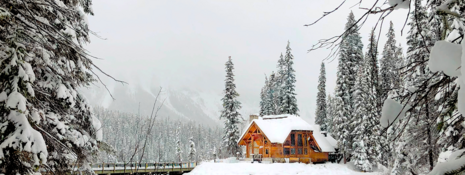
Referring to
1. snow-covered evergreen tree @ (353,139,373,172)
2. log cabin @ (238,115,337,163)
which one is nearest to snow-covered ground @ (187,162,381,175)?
snow-covered evergreen tree @ (353,139,373,172)

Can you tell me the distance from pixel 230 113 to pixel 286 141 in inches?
305

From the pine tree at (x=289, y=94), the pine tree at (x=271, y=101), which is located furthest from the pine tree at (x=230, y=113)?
the pine tree at (x=271, y=101)

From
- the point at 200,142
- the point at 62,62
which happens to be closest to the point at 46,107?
the point at 62,62

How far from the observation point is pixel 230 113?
34.7m

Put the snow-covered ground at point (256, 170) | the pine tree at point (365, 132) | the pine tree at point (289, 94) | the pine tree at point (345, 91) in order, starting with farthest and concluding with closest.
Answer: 1. the pine tree at point (289, 94)
2. the pine tree at point (345, 91)
3. the pine tree at point (365, 132)
4. the snow-covered ground at point (256, 170)

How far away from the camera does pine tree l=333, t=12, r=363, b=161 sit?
29.9 m

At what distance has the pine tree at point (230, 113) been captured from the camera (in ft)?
114

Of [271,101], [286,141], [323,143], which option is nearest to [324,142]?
[323,143]

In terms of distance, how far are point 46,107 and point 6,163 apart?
8.78 feet

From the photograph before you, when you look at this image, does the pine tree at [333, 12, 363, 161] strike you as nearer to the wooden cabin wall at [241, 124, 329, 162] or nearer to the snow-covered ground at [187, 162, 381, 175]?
the wooden cabin wall at [241, 124, 329, 162]

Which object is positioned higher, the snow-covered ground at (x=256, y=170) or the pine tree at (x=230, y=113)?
the pine tree at (x=230, y=113)

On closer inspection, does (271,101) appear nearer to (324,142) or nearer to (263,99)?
(263,99)

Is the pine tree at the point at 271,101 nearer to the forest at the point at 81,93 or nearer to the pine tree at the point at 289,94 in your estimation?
the pine tree at the point at 289,94

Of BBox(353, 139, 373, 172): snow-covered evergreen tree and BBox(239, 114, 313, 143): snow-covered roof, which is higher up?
BBox(239, 114, 313, 143): snow-covered roof
